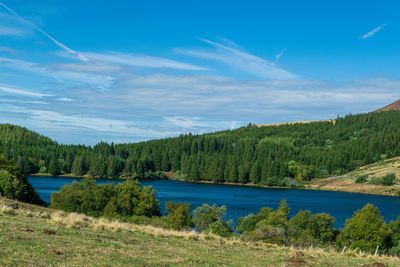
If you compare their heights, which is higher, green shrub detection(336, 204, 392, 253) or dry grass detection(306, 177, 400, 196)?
dry grass detection(306, 177, 400, 196)

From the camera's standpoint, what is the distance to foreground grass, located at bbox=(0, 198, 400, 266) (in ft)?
52.5

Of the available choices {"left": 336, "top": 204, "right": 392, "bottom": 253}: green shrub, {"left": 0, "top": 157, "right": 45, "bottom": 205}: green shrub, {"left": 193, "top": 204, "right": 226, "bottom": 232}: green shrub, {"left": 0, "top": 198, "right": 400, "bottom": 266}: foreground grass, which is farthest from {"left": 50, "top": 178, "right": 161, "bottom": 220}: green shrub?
{"left": 0, "top": 198, "right": 400, "bottom": 266}: foreground grass

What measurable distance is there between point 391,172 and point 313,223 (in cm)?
13932

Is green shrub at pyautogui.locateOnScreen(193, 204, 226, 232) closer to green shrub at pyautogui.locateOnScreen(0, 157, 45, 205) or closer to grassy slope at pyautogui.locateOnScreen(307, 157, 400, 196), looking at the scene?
green shrub at pyautogui.locateOnScreen(0, 157, 45, 205)

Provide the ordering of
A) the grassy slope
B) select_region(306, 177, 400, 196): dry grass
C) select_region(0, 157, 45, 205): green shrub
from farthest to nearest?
the grassy slope < select_region(306, 177, 400, 196): dry grass < select_region(0, 157, 45, 205): green shrub

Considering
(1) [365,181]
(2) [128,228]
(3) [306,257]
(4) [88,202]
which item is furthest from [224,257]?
(1) [365,181]

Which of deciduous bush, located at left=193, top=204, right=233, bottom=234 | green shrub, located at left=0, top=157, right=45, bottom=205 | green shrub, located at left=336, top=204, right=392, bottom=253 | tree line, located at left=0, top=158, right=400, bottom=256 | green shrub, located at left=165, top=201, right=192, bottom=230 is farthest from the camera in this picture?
deciduous bush, located at left=193, top=204, right=233, bottom=234

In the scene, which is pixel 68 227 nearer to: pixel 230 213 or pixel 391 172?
pixel 230 213

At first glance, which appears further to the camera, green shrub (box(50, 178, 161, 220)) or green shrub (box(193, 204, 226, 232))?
green shrub (box(50, 178, 161, 220))

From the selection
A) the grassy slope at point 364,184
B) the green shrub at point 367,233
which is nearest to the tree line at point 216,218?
the green shrub at point 367,233

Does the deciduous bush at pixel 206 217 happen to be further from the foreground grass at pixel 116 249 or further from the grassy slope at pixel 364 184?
the grassy slope at pixel 364 184

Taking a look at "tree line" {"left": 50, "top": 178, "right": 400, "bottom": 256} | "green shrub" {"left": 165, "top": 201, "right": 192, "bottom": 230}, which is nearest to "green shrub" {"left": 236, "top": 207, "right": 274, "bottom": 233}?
"tree line" {"left": 50, "top": 178, "right": 400, "bottom": 256}

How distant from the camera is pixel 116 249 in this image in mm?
19672

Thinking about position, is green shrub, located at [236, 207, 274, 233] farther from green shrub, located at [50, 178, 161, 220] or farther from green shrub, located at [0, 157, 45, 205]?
green shrub, located at [0, 157, 45, 205]
